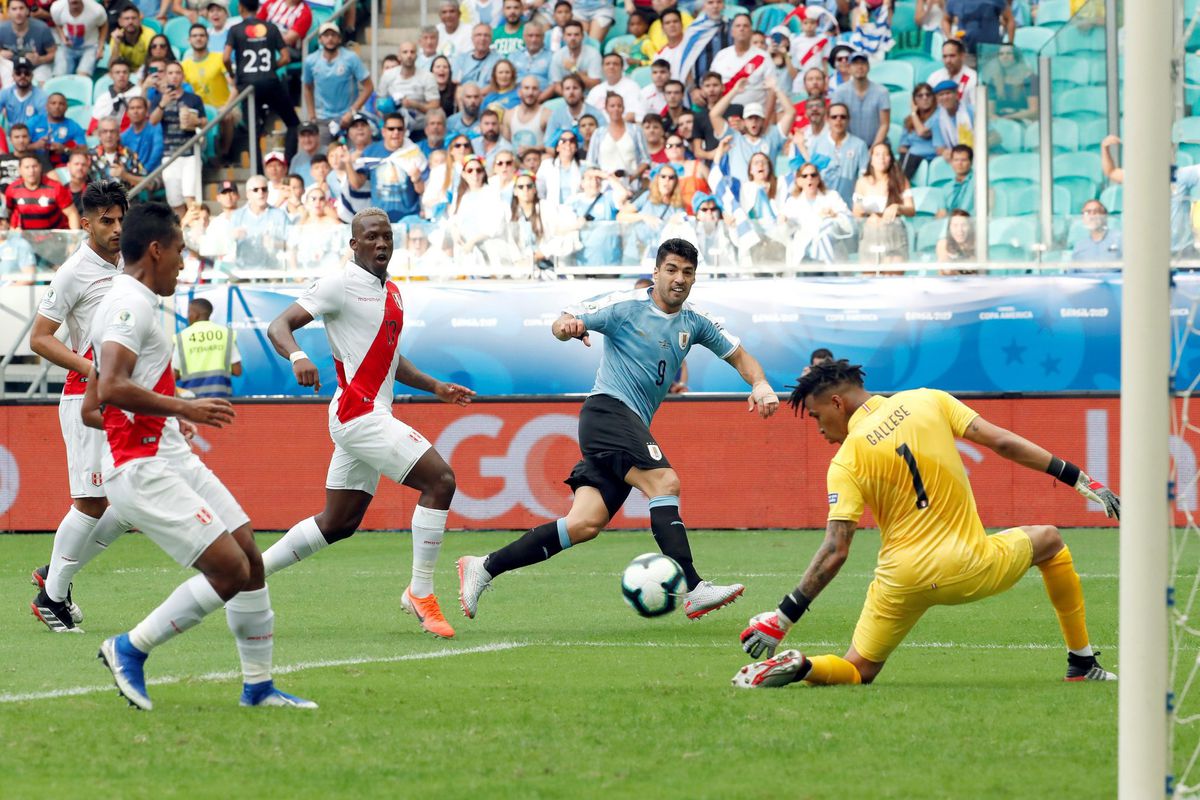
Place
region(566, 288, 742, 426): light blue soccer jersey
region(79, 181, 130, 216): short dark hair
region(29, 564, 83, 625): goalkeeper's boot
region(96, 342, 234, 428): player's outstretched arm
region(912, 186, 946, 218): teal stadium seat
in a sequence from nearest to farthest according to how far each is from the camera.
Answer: region(96, 342, 234, 428): player's outstretched arm
region(79, 181, 130, 216): short dark hair
region(29, 564, 83, 625): goalkeeper's boot
region(566, 288, 742, 426): light blue soccer jersey
region(912, 186, 946, 218): teal stadium seat

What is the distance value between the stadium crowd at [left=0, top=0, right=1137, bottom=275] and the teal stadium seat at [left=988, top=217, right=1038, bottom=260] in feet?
0.78

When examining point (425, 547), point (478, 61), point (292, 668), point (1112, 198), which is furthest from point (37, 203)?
point (292, 668)

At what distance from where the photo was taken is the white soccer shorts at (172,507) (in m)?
6.38

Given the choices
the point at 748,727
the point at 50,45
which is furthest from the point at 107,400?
the point at 50,45

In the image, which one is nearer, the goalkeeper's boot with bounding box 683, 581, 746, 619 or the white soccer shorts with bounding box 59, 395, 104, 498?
the goalkeeper's boot with bounding box 683, 581, 746, 619

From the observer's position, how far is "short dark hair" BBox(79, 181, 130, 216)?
9.22 meters

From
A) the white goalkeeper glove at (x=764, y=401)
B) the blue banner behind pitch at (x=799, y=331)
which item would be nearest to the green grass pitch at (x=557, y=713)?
the white goalkeeper glove at (x=764, y=401)

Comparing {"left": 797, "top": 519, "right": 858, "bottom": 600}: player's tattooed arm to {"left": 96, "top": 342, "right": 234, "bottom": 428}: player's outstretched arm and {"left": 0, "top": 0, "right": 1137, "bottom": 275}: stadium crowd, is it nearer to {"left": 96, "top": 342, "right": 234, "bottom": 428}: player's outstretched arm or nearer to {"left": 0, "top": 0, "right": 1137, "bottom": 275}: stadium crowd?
{"left": 96, "top": 342, "right": 234, "bottom": 428}: player's outstretched arm

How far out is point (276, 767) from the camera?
18.0 feet

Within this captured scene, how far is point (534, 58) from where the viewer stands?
21.4 metres

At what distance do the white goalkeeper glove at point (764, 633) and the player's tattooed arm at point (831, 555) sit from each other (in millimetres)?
251

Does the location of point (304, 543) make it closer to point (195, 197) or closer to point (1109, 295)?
point (1109, 295)

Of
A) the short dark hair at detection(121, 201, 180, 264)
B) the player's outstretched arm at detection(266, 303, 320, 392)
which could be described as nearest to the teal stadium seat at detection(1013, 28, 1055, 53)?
the player's outstretched arm at detection(266, 303, 320, 392)

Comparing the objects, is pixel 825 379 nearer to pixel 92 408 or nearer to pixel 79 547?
pixel 92 408
